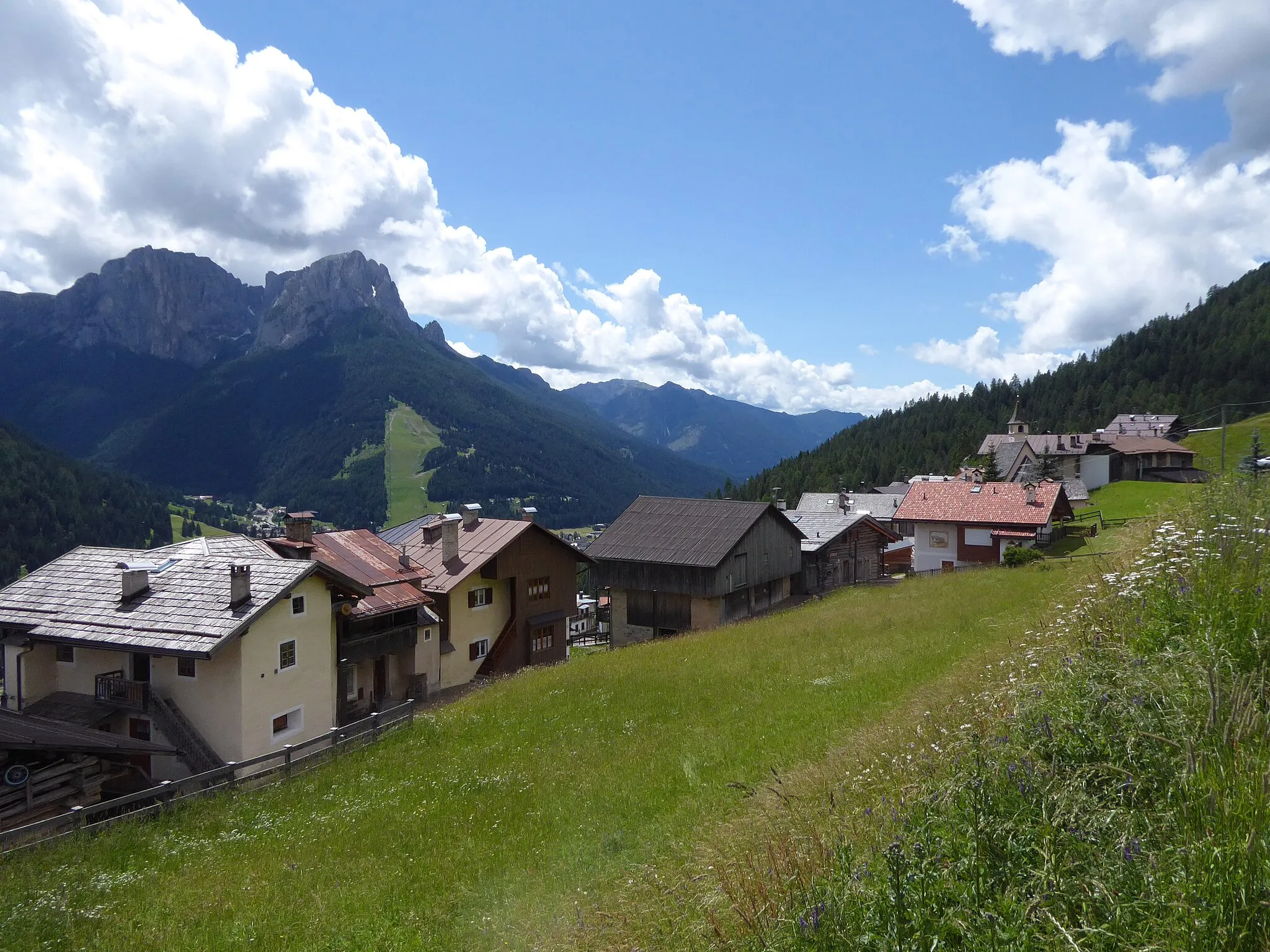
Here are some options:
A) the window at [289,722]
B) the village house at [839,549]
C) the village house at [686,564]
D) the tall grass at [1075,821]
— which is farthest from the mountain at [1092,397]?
the tall grass at [1075,821]

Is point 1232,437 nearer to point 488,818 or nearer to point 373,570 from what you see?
point 373,570

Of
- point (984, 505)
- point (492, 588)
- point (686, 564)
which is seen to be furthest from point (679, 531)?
point (984, 505)

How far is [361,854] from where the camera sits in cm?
1120

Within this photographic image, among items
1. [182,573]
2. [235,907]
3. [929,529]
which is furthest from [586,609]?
[235,907]

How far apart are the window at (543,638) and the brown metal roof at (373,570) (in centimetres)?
781

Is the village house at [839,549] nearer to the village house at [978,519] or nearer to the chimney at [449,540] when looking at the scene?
the village house at [978,519]

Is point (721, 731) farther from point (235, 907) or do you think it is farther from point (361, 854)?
point (235, 907)

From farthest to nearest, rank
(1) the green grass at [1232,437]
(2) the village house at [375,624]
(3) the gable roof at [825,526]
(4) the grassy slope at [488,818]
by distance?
1. (1) the green grass at [1232,437]
2. (3) the gable roof at [825,526]
3. (2) the village house at [375,624]
4. (4) the grassy slope at [488,818]

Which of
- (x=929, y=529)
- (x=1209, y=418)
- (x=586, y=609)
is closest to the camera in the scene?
(x=929, y=529)

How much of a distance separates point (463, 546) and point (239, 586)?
55.0ft

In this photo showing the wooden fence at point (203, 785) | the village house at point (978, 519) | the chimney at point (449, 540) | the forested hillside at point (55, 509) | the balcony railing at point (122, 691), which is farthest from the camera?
the forested hillside at point (55, 509)

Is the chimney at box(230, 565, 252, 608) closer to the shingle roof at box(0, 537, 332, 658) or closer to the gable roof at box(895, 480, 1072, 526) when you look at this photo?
the shingle roof at box(0, 537, 332, 658)

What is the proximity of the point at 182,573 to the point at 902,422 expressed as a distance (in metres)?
169

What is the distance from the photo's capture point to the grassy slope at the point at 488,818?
8758 millimetres
